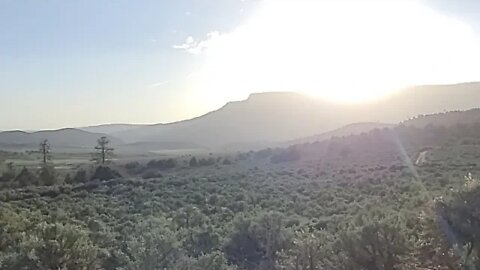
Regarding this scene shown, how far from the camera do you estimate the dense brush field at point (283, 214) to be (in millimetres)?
14766

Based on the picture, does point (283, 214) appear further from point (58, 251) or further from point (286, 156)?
point (286, 156)

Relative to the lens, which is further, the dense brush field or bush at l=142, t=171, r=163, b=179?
bush at l=142, t=171, r=163, b=179

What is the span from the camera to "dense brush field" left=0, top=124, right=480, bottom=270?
14766 millimetres

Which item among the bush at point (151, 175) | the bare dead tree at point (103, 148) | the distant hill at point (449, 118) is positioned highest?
the distant hill at point (449, 118)

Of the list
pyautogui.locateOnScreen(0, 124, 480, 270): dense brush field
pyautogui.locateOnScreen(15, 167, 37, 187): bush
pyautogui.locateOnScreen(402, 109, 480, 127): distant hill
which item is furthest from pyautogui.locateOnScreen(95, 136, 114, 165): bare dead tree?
pyautogui.locateOnScreen(402, 109, 480, 127): distant hill

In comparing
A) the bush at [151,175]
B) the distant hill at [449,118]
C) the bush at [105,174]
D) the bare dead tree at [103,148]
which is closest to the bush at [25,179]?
the bush at [105,174]

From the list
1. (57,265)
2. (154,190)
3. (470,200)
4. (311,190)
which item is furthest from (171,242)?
(154,190)

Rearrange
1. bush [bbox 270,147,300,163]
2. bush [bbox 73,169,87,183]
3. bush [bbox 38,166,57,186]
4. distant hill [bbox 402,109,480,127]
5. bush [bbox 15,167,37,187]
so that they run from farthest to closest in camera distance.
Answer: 1. distant hill [bbox 402,109,480,127]
2. bush [bbox 270,147,300,163]
3. bush [bbox 73,169,87,183]
4. bush [bbox 38,166,57,186]
5. bush [bbox 15,167,37,187]

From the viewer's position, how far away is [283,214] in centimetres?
2434

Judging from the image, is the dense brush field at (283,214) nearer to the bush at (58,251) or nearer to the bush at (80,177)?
the bush at (58,251)

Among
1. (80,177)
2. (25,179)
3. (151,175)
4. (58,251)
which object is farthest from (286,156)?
(58,251)

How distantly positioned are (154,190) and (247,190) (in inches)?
331

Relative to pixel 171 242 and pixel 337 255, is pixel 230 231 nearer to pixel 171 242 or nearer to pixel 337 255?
pixel 171 242

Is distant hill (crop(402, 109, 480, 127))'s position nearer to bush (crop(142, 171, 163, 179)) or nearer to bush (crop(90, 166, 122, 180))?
bush (crop(142, 171, 163, 179))
